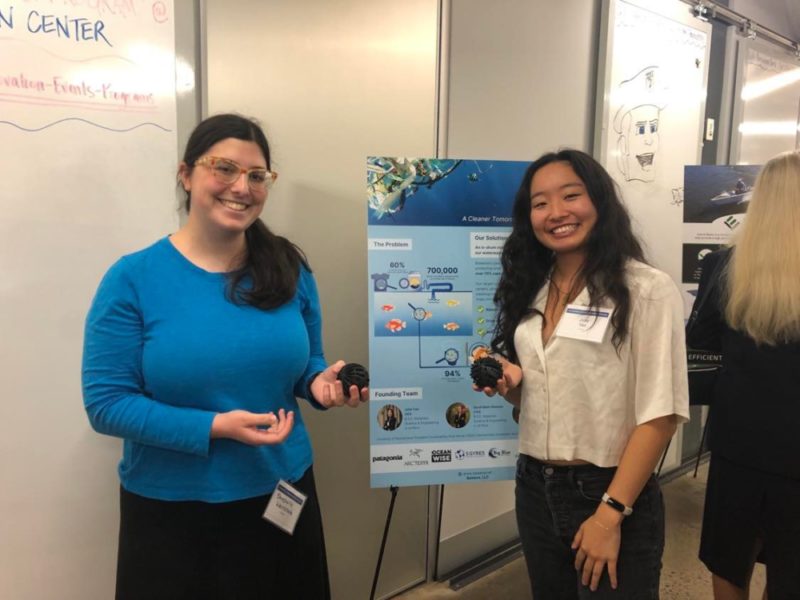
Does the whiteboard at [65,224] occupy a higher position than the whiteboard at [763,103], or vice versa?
the whiteboard at [763,103]

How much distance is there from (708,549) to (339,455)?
1.27 m

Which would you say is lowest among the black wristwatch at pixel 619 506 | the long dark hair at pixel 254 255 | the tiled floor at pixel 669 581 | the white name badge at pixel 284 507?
the tiled floor at pixel 669 581

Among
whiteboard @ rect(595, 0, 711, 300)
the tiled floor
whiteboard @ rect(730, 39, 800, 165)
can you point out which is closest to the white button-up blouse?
the tiled floor

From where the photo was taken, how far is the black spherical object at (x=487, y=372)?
4.29ft

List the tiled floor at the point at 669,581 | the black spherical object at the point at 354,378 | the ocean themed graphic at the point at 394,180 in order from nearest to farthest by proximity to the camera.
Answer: the black spherical object at the point at 354,378 < the ocean themed graphic at the point at 394,180 < the tiled floor at the point at 669,581

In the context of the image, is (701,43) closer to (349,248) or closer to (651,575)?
(349,248)

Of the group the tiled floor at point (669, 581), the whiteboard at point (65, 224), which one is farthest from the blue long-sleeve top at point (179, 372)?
the tiled floor at point (669, 581)

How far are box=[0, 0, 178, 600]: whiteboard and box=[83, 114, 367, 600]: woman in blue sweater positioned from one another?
0.38 meters

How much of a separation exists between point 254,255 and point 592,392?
0.84 meters

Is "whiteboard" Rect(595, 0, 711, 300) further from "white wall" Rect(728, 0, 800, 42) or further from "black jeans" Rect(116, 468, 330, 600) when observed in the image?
"black jeans" Rect(116, 468, 330, 600)

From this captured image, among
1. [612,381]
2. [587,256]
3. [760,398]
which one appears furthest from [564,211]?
[760,398]

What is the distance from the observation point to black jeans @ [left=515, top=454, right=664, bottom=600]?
3.93 ft

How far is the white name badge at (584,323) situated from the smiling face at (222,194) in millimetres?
751

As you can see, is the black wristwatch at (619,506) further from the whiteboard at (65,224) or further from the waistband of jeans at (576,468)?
the whiteboard at (65,224)
